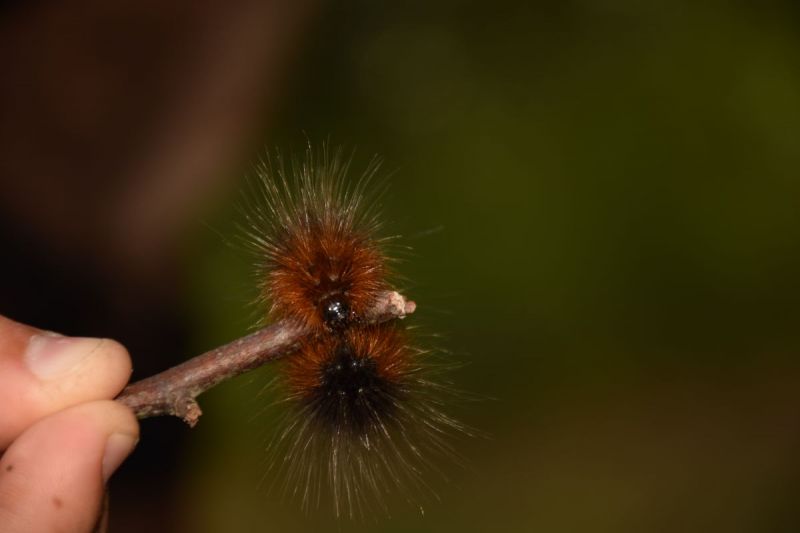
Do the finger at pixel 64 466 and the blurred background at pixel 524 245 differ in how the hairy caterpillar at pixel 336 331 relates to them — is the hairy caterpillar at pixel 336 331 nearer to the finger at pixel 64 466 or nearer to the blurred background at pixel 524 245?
the finger at pixel 64 466

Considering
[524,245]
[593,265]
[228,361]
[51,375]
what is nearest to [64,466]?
[51,375]

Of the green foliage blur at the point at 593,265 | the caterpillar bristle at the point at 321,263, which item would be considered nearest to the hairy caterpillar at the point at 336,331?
the caterpillar bristle at the point at 321,263

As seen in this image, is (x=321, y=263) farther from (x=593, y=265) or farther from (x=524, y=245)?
(x=593, y=265)

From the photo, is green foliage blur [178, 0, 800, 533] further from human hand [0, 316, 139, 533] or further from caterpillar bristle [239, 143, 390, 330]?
human hand [0, 316, 139, 533]

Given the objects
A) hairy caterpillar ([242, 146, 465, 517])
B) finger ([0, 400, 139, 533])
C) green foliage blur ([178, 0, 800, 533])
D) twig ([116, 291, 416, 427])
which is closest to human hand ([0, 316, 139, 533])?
finger ([0, 400, 139, 533])

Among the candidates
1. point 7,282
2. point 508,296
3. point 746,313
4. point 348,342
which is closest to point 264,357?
point 348,342

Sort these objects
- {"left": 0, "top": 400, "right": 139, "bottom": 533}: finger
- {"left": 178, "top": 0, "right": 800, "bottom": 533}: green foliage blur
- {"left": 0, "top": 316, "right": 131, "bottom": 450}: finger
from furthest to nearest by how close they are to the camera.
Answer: {"left": 178, "top": 0, "right": 800, "bottom": 533}: green foliage blur → {"left": 0, "top": 316, "right": 131, "bottom": 450}: finger → {"left": 0, "top": 400, "right": 139, "bottom": 533}: finger
